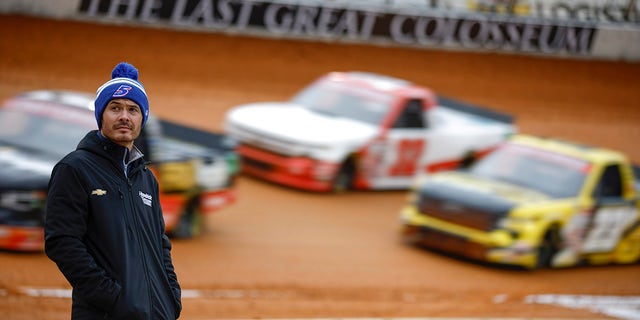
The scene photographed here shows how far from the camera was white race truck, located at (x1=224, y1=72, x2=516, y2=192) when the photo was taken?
50.8 ft

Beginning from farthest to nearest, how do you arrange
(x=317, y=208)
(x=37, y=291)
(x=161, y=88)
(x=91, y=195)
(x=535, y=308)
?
(x=161, y=88) < (x=317, y=208) < (x=535, y=308) < (x=37, y=291) < (x=91, y=195)

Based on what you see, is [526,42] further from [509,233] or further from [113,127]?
[113,127]

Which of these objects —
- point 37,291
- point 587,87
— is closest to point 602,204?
point 37,291

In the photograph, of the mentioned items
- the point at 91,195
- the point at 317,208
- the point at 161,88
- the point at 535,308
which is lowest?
the point at 161,88

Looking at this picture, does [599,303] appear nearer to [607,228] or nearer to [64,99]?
[607,228]

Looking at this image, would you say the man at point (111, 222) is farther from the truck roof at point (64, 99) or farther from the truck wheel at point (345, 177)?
the truck wheel at point (345, 177)

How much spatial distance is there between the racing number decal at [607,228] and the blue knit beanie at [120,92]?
10336 millimetres

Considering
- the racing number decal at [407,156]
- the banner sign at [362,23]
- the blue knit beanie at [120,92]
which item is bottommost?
the banner sign at [362,23]

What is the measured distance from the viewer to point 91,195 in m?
4.07

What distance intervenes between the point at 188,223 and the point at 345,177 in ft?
13.8

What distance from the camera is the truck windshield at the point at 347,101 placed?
55.2 feet

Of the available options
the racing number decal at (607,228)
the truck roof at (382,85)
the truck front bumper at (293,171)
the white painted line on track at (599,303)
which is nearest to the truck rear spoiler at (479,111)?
the truck roof at (382,85)

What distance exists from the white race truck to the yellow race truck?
82.4 inches

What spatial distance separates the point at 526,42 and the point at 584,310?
18829mm
